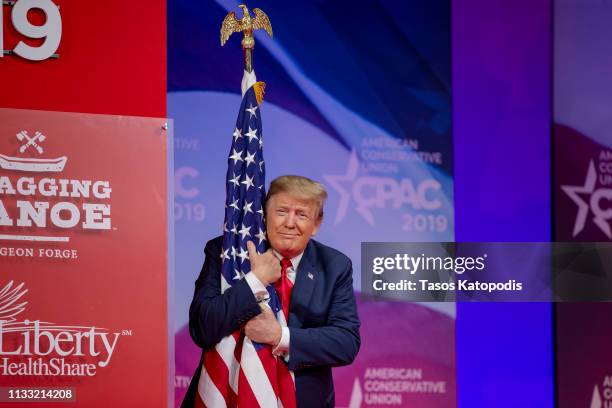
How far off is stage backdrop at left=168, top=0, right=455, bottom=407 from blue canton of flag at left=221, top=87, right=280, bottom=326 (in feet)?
1.53

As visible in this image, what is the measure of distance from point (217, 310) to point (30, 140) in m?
1.01

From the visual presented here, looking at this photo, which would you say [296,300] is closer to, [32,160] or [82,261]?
[82,261]

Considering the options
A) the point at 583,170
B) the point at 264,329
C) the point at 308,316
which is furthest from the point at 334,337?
the point at 583,170

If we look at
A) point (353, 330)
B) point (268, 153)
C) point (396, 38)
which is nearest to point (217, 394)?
point (353, 330)

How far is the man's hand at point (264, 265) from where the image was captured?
3.66 m

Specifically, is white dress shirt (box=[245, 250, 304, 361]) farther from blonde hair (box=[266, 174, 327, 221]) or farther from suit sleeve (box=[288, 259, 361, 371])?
blonde hair (box=[266, 174, 327, 221])

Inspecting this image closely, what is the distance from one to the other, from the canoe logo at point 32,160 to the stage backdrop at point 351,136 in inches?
27.8

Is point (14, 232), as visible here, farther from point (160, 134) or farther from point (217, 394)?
point (217, 394)

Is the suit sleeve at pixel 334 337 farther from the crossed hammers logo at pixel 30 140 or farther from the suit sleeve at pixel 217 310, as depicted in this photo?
the crossed hammers logo at pixel 30 140

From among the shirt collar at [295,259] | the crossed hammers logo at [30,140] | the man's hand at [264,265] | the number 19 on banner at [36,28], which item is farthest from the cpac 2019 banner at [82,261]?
the shirt collar at [295,259]

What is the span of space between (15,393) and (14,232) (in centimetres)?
63

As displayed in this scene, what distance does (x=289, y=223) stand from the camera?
379 centimetres

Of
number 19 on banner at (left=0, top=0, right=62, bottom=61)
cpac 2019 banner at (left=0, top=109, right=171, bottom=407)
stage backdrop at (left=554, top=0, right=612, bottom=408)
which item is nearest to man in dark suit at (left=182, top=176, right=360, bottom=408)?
cpac 2019 banner at (left=0, top=109, right=171, bottom=407)

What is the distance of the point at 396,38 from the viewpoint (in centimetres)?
448
